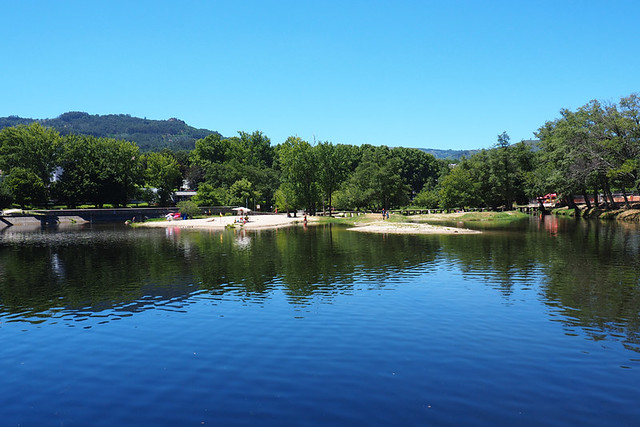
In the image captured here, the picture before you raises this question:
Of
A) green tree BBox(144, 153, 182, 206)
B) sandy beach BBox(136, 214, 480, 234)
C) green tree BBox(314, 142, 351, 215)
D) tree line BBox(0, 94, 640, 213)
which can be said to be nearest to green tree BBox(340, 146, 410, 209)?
tree line BBox(0, 94, 640, 213)

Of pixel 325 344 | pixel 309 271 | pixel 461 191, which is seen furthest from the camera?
pixel 461 191

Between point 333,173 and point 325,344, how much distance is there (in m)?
88.5

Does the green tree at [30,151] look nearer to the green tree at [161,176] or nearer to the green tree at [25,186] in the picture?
the green tree at [25,186]

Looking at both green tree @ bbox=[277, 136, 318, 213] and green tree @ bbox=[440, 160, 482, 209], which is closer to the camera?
green tree @ bbox=[277, 136, 318, 213]

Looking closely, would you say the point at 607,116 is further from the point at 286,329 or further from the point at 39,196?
the point at 39,196

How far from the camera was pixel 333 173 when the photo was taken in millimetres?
104000

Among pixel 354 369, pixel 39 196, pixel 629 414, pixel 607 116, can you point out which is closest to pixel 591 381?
pixel 629 414

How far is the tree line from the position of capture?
74688mm

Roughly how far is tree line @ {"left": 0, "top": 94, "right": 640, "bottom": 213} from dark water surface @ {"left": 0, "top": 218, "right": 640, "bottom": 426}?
4833 cm

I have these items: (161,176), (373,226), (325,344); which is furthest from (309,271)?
(161,176)

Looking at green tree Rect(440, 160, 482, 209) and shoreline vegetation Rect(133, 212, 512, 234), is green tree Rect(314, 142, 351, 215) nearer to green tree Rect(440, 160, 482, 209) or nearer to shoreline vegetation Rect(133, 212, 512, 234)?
shoreline vegetation Rect(133, 212, 512, 234)

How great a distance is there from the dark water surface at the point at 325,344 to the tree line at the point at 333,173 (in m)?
48.3

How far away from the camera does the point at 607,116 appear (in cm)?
7300

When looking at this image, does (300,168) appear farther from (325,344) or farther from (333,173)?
(325,344)
